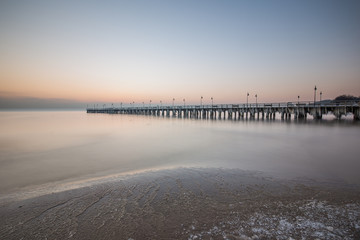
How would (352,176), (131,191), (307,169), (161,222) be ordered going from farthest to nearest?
(307,169) → (352,176) → (131,191) → (161,222)

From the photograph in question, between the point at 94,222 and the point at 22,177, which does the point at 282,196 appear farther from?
the point at 22,177

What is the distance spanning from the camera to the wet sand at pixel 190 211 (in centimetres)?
352

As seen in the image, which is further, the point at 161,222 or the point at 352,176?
the point at 352,176

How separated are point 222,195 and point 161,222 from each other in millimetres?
1914

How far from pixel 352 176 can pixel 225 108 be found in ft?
139

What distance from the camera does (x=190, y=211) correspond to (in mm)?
4277

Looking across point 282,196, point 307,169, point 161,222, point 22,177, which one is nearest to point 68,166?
point 22,177

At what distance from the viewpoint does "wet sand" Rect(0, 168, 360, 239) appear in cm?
352

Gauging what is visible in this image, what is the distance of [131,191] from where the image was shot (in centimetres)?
545

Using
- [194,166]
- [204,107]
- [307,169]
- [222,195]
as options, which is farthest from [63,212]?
[204,107]

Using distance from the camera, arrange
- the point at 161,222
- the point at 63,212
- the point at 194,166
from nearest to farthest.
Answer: the point at 161,222 < the point at 63,212 < the point at 194,166

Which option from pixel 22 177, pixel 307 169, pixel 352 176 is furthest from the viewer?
pixel 307 169

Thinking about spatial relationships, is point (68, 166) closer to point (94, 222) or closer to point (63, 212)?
point (63, 212)

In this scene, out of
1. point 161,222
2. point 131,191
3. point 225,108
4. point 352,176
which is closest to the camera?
point 161,222
